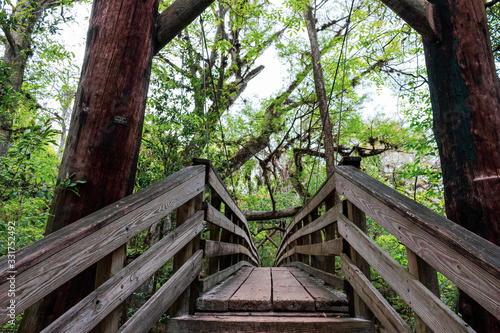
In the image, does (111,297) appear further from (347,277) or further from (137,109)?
(347,277)

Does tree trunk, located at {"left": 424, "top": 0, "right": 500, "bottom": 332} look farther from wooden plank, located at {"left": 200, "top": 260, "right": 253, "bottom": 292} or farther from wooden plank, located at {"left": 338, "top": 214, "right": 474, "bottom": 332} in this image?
wooden plank, located at {"left": 200, "top": 260, "right": 253, "bottom": 292}

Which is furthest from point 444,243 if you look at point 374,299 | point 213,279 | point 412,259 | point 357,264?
point 213,279

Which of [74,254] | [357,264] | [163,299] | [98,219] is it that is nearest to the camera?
[74,254]

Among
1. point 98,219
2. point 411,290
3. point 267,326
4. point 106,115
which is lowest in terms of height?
point 267,326

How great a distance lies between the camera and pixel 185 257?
191cm

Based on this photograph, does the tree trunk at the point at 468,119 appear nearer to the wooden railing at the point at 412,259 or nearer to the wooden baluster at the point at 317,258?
the wooden railing at the point at 412,259

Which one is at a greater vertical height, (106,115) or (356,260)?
(106,115)

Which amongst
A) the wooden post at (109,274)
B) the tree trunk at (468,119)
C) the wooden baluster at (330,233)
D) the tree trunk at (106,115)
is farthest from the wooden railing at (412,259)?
the tree trunk at (106,115)

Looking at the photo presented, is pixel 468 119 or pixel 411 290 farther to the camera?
pixel 468 119

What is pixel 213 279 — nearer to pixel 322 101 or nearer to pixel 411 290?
pixel 411 290

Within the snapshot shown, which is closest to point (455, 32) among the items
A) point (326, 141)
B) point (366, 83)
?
point (326, 141)

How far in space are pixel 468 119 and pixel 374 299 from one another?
1294 mm

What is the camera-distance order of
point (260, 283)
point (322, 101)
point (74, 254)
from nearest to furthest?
point (74, 254), point (260, 283), point (322, 101)

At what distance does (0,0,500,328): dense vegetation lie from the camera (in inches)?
167
